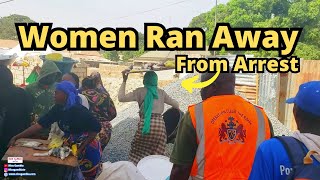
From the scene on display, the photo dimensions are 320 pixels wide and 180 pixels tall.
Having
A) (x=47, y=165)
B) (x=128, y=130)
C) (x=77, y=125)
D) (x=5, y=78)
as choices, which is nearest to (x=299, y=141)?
(x=77, y=125)

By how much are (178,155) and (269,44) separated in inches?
112

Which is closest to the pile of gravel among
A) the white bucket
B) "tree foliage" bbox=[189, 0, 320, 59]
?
the white bucket

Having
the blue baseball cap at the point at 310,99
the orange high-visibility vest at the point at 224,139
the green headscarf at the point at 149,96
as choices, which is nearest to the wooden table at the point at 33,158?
the green headscarf at the point at 149,96

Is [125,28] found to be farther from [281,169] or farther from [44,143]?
[281,169]

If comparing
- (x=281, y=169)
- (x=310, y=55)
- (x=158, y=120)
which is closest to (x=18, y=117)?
(x=158, y=120)

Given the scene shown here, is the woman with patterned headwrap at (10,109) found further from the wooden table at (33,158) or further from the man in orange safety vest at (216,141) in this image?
the man in orange safety vest at (216,141)

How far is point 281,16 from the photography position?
21234mm

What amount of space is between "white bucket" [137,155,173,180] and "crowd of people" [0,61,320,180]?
44cm

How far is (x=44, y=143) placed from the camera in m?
3.44

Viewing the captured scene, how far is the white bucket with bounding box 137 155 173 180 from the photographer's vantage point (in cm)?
338

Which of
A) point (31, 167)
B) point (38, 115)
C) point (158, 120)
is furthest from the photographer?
point (158, 120)

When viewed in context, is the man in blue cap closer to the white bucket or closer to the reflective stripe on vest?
the reflective stripe on vest

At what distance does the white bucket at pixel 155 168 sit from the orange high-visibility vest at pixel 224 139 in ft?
4.65

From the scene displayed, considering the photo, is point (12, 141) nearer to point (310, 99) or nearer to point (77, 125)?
point (77, 125)
